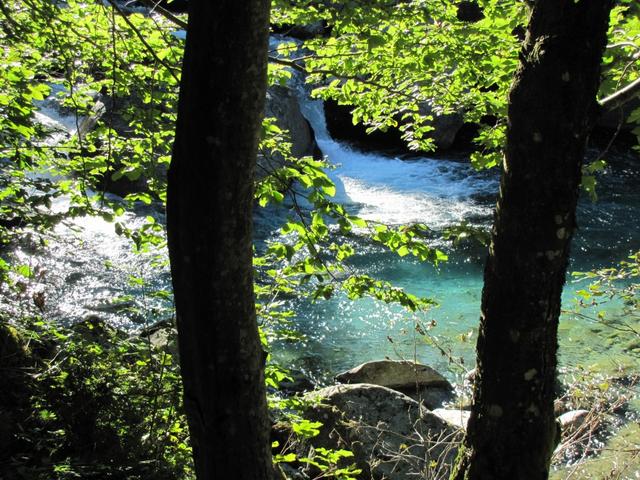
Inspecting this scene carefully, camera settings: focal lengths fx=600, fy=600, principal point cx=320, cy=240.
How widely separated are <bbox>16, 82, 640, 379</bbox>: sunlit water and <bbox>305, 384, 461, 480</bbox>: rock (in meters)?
0.58

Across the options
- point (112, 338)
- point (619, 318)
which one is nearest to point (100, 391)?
point (112, 338)

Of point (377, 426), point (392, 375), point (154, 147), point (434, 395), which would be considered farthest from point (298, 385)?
point (154, 147)

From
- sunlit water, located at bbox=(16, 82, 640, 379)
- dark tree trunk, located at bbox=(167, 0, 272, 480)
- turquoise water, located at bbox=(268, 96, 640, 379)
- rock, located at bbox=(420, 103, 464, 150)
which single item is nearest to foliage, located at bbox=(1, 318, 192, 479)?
sunlit water, located at bbox=(16, 82, 640, 379)

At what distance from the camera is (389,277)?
10.3 metres

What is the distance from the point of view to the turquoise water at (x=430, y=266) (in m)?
7.99

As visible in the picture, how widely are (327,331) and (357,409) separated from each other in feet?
11.0

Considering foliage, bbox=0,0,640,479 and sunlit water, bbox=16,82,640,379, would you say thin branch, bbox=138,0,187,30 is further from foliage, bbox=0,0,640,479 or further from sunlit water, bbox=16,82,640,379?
sunlit water, bbox=16,82,640,379

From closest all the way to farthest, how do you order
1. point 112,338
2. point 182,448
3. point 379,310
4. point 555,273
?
point 555,273, point 182,448, point 112,338, point 379,310

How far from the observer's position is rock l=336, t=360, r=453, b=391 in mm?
6973

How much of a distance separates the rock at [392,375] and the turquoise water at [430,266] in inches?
19.9

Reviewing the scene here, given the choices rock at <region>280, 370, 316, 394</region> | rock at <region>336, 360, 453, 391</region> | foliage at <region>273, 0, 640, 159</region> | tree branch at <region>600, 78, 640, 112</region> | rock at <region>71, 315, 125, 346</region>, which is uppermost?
foliage at <region>273, 0, 640, 159</region>

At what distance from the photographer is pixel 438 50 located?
3643mm

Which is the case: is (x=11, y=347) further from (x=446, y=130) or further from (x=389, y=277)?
(x=446, y=130)

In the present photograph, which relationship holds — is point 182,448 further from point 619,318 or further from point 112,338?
point 619,318
